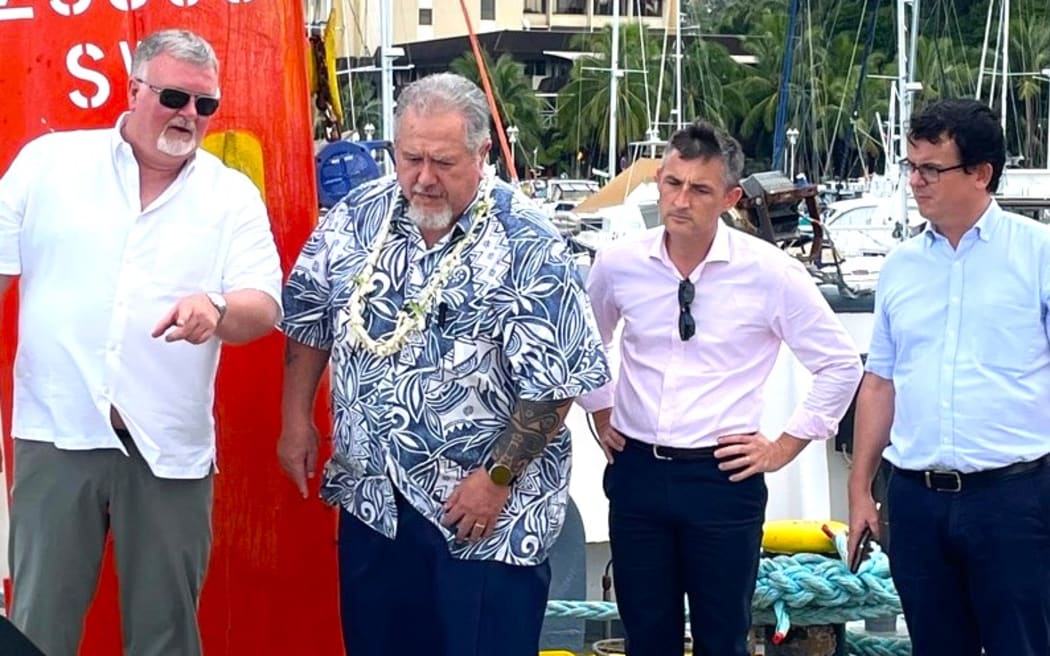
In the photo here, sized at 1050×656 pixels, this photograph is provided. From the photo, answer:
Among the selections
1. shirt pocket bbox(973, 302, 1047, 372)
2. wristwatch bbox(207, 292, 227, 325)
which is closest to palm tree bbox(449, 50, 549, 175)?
shirt pocket bbox(973, 302, 1047, 372)

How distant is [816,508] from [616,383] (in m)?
2.48

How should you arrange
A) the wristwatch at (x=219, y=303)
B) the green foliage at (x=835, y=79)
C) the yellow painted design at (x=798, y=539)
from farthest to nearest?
1. the green foliage at (x=835, y=79)
2. the yellow painted design at (x=798, y=539)
3. the wristwatch at (x=219, y=303)

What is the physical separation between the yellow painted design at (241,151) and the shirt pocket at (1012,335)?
2073mm

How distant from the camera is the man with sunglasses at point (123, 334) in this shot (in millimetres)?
3771

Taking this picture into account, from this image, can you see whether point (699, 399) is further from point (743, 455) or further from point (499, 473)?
point (499, 473)

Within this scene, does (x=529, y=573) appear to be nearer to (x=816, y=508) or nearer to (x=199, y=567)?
(x=199, y=567)

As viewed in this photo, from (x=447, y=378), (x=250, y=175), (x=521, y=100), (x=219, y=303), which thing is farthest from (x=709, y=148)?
(x=521, y=100)

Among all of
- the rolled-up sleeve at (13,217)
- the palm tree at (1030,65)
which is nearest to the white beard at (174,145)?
the rolled-up sleeve at (13,217)

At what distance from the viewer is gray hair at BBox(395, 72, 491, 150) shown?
377cm

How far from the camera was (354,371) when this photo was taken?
393 cm

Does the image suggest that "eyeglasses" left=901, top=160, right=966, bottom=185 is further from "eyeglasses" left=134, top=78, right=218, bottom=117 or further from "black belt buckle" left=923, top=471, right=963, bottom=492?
"eyeglasses" left=134, top=78, right=218, bottom=117

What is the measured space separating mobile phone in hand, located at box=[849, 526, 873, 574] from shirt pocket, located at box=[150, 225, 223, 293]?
1894mm

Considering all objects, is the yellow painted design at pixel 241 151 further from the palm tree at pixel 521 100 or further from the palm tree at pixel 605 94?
the palm tree at pixel 521 100

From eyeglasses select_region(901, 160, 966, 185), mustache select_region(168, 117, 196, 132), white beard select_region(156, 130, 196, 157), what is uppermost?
mustache select_region(168, 117, 196, 132)
